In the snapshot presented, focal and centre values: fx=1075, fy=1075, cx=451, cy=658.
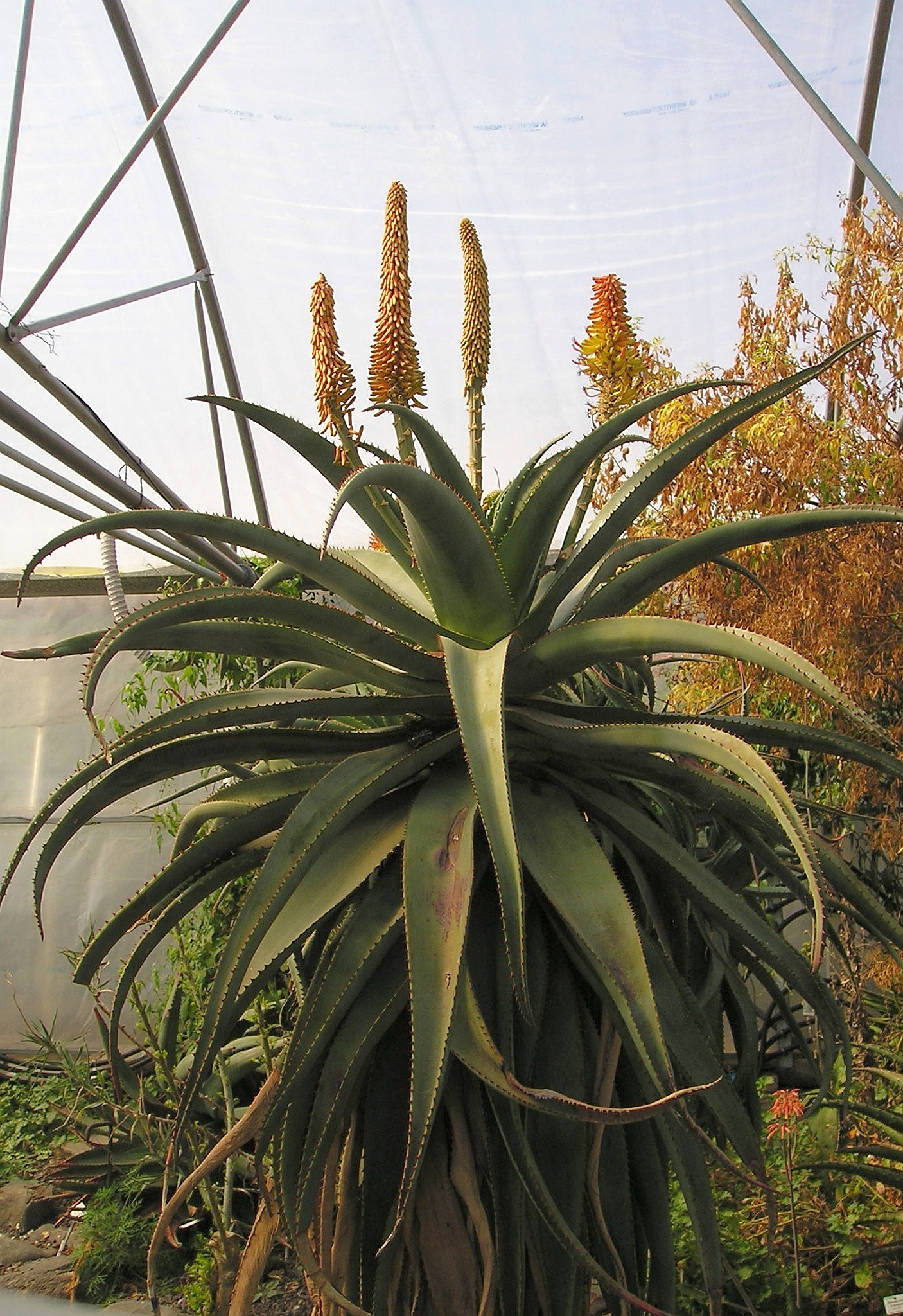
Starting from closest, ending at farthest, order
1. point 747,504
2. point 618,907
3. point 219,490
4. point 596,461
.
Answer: point 618,907 < point 596,461 < point 747,504 < point 219,490

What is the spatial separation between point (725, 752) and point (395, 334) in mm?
616

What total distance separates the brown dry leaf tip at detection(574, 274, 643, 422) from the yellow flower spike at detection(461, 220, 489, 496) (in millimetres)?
132

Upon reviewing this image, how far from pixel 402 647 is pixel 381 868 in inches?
10.3

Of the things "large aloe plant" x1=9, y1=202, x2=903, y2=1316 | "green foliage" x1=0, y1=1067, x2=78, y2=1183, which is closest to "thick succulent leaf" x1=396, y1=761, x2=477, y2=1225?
"large aloe plant" x1=9, y1=202, x2=903, y2=1316

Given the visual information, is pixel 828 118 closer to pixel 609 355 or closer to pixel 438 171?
pixel 609 355

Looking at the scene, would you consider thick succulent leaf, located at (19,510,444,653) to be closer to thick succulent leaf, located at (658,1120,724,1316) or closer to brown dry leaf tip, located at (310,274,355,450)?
brown dry leaf tip, located at (310,274,355,450)

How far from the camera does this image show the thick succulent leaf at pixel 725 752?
0.94m

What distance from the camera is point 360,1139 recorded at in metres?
1.22

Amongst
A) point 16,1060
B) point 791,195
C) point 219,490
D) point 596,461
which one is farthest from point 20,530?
point 596,461

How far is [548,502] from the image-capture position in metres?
1.21

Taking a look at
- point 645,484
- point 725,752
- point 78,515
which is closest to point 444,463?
point 645,484

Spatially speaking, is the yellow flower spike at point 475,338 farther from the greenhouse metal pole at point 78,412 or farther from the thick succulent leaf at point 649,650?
the greenhouse metal pole at point 78,412

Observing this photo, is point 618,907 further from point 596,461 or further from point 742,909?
point 596,461

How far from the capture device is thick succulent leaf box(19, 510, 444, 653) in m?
1.09
